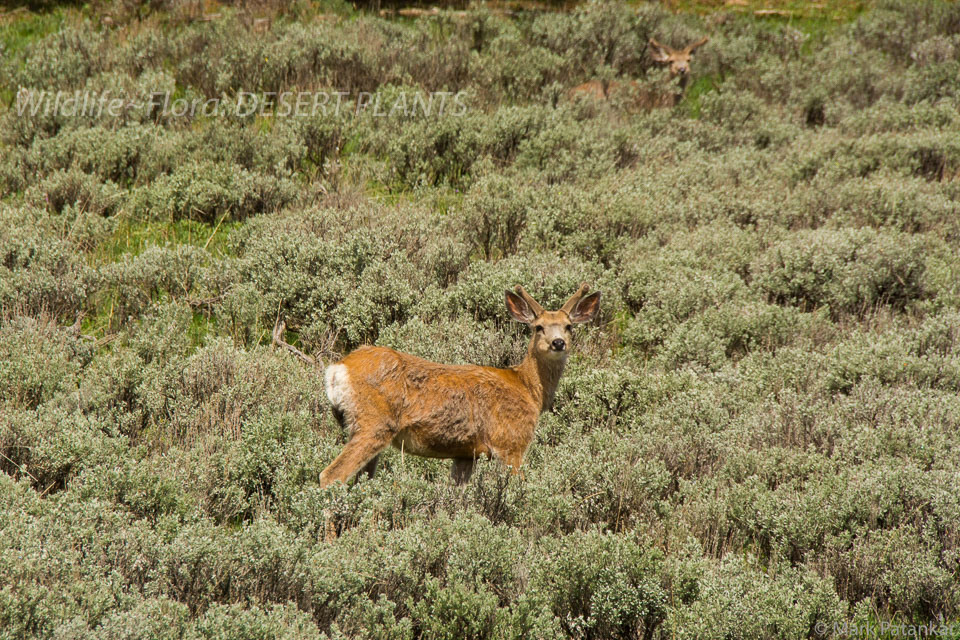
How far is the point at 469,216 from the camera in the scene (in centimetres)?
966

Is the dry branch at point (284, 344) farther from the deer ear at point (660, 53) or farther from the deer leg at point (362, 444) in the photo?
the deer ear at point (660, 53)

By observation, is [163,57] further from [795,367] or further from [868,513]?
[868,513]

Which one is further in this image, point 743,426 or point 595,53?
point 595,53

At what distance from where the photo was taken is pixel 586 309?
266 inches

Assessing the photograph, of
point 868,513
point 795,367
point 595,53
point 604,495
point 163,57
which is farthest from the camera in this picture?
point 595,53

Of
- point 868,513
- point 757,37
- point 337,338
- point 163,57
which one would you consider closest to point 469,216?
point 337,338

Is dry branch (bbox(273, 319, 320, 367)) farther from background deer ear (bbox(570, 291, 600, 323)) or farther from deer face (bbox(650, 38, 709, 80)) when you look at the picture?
deer face (bbox(650, 38, 709, 80))

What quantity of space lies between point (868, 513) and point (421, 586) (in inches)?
107

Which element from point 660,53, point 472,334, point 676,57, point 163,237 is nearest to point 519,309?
point 472,334

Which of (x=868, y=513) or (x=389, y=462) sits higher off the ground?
(x=868, y=513)

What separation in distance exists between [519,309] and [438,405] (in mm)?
1310

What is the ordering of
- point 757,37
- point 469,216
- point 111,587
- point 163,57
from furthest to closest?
1. point 757,37
2. point 163,57
3. point 469,216
4. point 111,587

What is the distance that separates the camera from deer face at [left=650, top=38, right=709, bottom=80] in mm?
15039

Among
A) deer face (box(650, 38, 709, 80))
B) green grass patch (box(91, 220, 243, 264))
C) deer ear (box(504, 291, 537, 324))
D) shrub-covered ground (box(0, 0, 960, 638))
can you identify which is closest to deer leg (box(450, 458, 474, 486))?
shrub-covered ground (box(0, 0, 960, 638))
